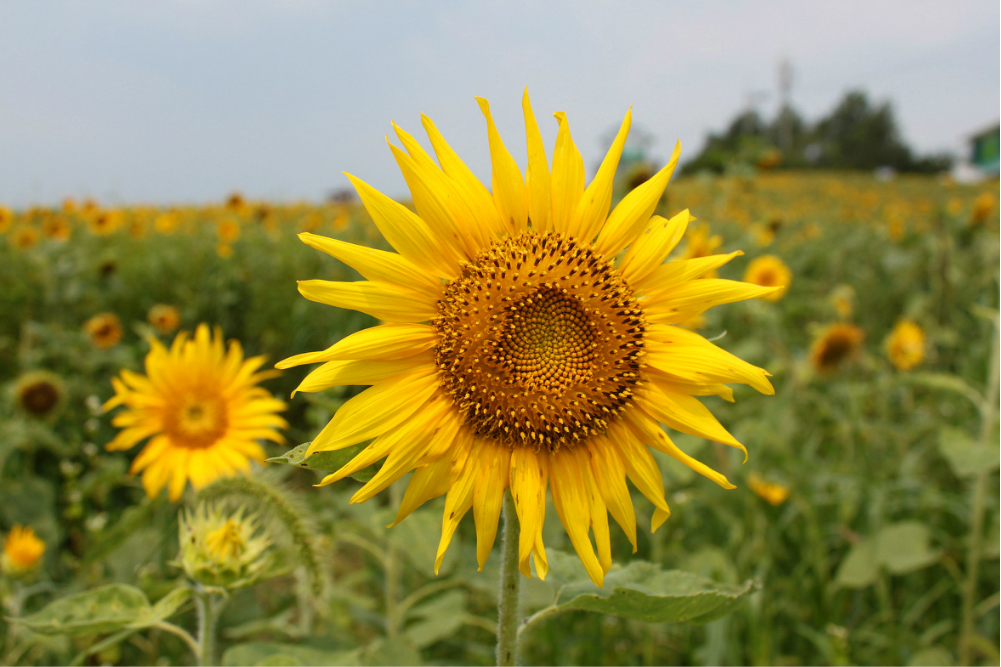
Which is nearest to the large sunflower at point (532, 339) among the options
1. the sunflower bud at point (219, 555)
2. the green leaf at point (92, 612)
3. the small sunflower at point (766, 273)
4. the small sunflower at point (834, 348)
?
the sunflower bud at point (219, 555)

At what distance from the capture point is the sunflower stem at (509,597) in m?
1.07

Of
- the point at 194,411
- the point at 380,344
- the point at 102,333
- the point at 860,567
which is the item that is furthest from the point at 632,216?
the point at 102,333

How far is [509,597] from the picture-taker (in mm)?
1069

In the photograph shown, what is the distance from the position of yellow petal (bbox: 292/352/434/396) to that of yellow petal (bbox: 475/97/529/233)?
291 millimetres

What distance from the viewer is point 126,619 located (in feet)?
3.87

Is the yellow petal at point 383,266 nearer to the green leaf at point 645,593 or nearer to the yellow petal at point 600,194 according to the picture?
the yellow petal at point 600,194

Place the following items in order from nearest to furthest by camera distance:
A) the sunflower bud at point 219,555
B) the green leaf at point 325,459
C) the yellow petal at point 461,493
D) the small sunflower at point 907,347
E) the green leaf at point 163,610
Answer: the green leaf at point 325,459 → the yellow petal at point 461,493 → the green leaf at point 163,610 → the sunflower bud at point 219,555 → the small sunflower at point 907,347

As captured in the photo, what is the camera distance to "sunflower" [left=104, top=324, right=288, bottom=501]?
88.4 inches

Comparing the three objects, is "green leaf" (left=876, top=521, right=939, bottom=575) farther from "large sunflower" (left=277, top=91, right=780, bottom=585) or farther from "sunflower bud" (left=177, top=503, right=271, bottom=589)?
"sunflower bud" (left=177, top=503, right=271, bottom=589)

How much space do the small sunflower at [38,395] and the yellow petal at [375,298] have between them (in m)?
2.73

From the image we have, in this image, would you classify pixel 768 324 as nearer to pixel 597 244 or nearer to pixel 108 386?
pixel 597 244

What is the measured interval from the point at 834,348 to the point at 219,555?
4104 millimetres

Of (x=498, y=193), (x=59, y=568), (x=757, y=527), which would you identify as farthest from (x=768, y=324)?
(x=59, y=568)

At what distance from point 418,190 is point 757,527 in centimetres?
237
